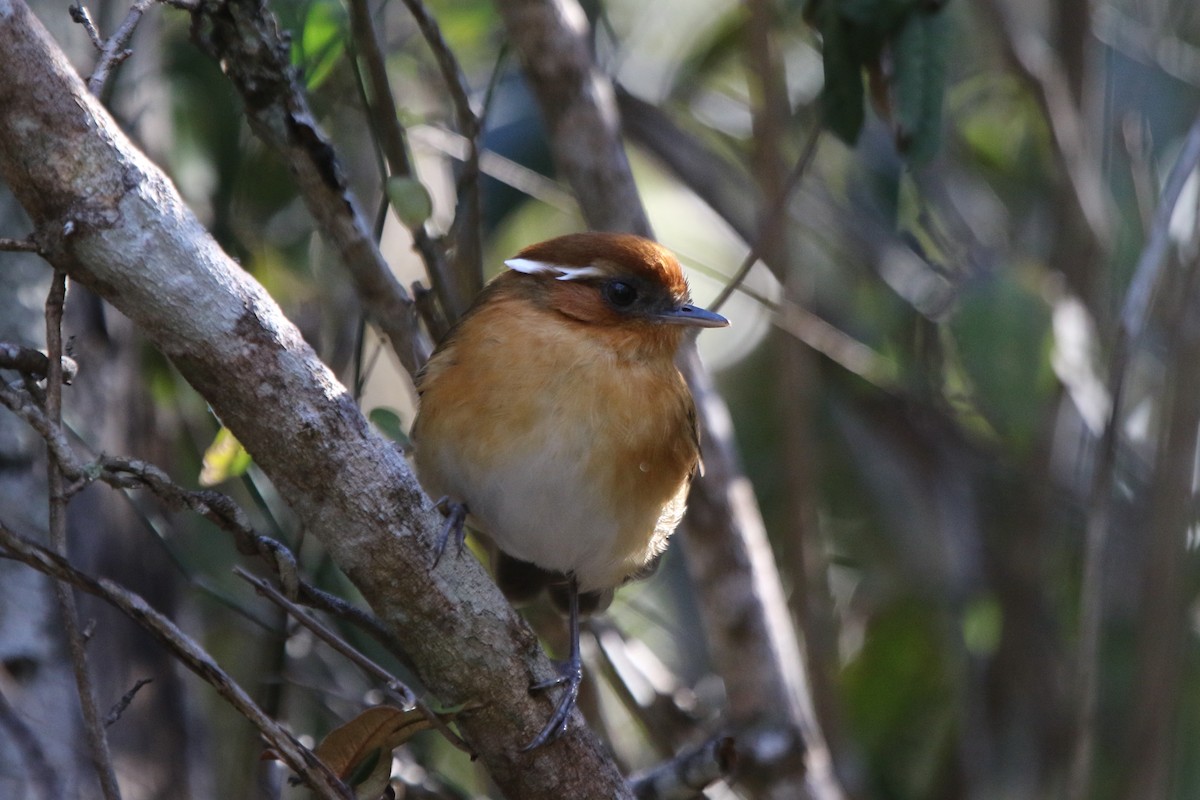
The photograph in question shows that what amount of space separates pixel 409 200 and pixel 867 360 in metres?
2.36

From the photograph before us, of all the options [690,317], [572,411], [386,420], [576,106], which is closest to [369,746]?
[386,420]

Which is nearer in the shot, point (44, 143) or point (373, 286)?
point (44, 143)

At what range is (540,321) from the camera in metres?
3.51

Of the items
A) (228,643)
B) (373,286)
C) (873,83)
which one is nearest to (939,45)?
(873,83)

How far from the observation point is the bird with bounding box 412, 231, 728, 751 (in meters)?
3.33

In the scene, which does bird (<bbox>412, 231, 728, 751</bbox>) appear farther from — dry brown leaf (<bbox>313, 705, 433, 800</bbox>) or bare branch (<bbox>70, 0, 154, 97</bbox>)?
bare branch (<bbox>70, 0, 154, 97</bbox>)

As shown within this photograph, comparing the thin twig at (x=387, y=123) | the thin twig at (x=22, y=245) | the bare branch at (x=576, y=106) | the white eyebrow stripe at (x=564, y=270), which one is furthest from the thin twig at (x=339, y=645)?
the bare branch at (x=576, y=106)

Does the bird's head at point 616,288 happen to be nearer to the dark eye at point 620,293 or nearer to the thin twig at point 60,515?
the dark eye at point 620,293

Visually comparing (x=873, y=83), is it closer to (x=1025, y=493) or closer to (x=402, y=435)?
(x=402, y=435)

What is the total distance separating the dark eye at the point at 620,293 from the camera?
3.60m

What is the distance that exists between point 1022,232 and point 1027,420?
2145mm

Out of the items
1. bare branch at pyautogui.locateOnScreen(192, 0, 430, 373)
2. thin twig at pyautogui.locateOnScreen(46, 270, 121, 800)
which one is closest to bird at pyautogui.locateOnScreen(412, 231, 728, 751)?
bare branch at pyautogui.locateOnScreen(192, 0, 430, 373)

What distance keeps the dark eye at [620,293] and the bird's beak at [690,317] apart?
0.09 m

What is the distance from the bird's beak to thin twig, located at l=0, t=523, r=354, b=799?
171 cm
